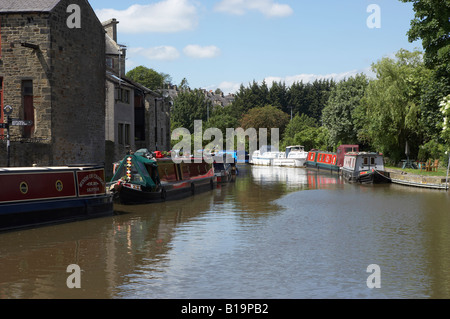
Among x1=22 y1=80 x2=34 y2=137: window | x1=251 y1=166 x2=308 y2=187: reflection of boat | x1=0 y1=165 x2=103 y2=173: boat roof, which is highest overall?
x1=22 y1=80 x2=34 y2=137: window

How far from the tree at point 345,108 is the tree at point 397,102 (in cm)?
1095

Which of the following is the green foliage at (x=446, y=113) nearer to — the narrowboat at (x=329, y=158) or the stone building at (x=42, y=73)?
the stone building at (x=42, y=73)

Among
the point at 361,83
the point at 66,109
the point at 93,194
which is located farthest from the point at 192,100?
the point at 93,194

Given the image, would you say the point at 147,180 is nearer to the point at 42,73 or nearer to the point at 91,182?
the point at 91,182

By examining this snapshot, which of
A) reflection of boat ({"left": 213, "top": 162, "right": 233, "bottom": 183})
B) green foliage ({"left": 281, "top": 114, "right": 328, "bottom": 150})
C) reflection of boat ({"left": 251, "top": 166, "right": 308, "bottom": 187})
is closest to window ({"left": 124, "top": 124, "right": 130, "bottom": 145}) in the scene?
reflection of boat ({"left": 213, "top": 162, "right": 233, "bottom": 183})

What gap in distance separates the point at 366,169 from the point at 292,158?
83.1 feet

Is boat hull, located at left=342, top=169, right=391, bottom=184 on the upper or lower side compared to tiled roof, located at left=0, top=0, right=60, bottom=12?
lower

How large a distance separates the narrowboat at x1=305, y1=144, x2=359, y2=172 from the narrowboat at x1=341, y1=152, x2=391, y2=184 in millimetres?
7904

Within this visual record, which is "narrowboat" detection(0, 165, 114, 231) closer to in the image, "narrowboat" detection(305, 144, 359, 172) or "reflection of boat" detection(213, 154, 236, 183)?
"reflection of boat" detection(213, 154, 236, 183)

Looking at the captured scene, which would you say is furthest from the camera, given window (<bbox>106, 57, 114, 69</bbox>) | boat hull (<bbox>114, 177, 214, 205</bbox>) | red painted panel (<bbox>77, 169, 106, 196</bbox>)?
window (<bbox>106, 57, 114, 69</bbox>)

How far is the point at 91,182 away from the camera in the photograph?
19.5 metres

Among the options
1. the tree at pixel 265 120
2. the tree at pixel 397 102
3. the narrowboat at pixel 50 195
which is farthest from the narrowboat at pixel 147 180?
the tree at pixel 265 120

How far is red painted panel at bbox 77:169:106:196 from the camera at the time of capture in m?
19.0
